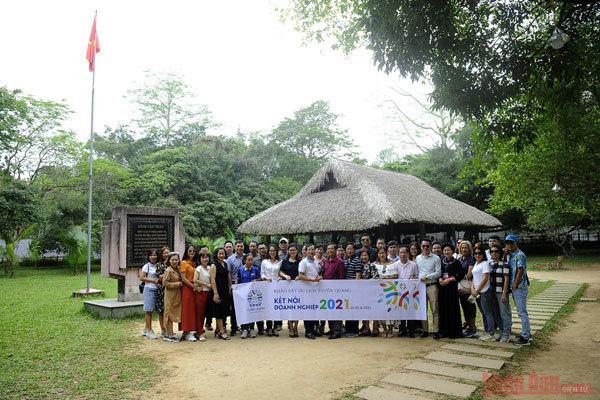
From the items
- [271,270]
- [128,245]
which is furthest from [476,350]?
[128,245]

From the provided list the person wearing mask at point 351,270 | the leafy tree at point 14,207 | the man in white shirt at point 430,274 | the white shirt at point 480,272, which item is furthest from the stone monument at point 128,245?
the leafy tree at point 14,207

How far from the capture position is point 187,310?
6.26 metres

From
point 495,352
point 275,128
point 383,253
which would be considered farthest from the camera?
point 275,128

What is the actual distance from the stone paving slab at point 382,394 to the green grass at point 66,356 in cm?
234

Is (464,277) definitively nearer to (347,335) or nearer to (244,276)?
(347,335)

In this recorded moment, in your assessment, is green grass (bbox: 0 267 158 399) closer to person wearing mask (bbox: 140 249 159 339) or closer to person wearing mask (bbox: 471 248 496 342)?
person wearing mask (bbox: 140 249 159 339)

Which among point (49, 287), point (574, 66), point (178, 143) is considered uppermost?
point (178, 143)

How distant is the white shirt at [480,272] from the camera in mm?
5766

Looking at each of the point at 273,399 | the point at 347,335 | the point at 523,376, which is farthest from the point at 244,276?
the point at 523,376

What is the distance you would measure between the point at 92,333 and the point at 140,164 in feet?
66.1

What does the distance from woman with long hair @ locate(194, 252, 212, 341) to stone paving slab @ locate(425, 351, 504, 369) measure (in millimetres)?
3544

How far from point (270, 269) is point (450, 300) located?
2922mm

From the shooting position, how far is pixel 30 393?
12.9 ft

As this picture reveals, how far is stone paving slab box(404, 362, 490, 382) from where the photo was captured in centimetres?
422
